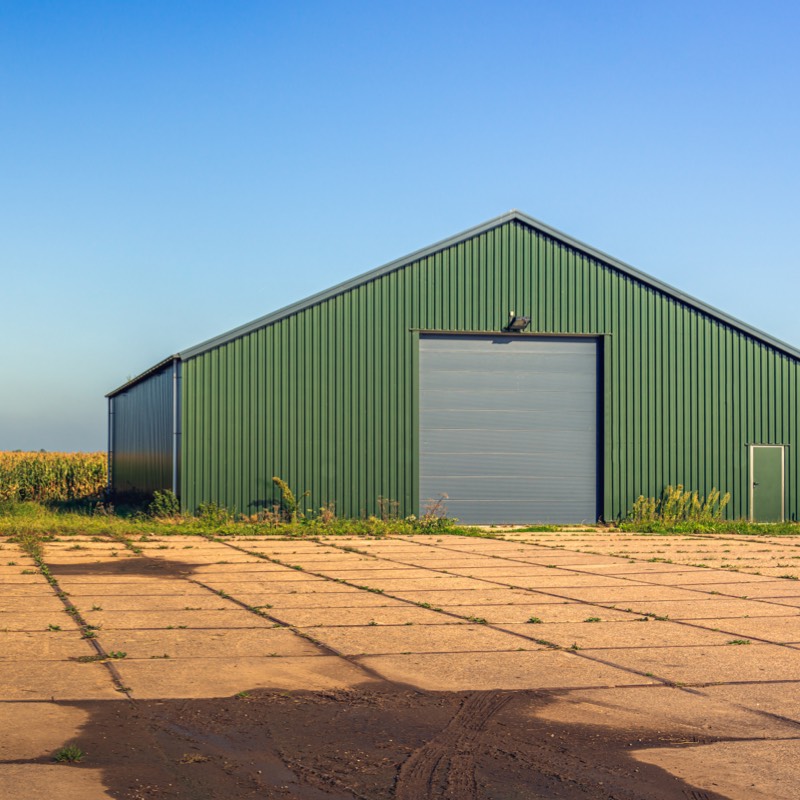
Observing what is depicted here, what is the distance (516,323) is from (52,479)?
1878 centimetres

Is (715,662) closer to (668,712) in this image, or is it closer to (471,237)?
(668,712)

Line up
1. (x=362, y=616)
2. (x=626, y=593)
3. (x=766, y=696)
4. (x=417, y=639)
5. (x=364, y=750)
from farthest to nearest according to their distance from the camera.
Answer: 1. (x=626, y=593)
2. (x=362, y=616)
3. (x=417, y=639)
4. (x=766, y=696)
5. (x=364, y=750)

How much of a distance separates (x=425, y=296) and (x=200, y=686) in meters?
18.0

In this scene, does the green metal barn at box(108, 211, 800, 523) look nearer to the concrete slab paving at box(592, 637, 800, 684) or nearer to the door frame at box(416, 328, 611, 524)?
the door frame at box(416, 328, 611, 524)

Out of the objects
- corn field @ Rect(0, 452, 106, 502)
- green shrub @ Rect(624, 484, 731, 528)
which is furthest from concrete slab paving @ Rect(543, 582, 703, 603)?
corn field @ Rect(0, 452, 106, 502)

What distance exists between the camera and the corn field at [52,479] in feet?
112

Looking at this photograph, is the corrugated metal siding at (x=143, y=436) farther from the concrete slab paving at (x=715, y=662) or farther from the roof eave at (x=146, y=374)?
the concrete slab paving at (x=715, y=662)

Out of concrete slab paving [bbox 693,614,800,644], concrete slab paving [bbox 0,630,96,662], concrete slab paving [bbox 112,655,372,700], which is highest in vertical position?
concrete slab paving [bbox 0,630,96,662]

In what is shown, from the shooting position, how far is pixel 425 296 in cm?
2500

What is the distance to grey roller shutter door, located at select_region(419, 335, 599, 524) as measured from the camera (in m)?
25.2

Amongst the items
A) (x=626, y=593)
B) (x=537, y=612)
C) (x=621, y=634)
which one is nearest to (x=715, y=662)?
(x=621, y=634)

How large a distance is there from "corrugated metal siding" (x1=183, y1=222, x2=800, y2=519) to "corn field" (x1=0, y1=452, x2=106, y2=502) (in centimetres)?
1174

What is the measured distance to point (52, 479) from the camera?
36.0m

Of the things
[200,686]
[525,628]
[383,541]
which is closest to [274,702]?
[200,686]
